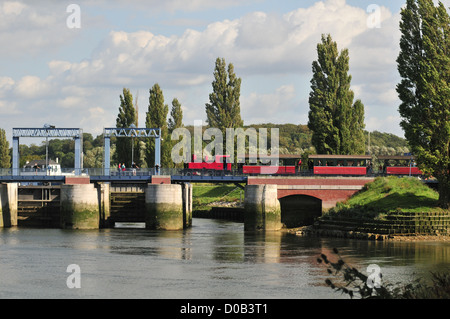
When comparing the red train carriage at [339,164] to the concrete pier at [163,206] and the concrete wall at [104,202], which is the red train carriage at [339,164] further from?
the concrete wall at [104,202]

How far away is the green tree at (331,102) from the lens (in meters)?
94.0

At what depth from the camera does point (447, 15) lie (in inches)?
2842

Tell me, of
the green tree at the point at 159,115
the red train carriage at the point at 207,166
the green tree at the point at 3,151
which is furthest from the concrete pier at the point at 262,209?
the green tree at the point at 3,151

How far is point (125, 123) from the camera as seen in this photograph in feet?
375

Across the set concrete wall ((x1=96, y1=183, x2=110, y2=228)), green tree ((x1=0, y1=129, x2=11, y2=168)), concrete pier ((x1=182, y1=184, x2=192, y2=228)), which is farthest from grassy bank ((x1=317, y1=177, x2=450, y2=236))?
green tree ((x1=0, y1=129, x2=11, y2=168))

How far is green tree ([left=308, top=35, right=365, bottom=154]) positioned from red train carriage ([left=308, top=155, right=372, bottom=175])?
657 cm

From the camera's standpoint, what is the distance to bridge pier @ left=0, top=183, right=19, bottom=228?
8481cm

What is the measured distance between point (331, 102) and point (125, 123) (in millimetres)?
35631

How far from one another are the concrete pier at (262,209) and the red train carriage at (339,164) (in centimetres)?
807

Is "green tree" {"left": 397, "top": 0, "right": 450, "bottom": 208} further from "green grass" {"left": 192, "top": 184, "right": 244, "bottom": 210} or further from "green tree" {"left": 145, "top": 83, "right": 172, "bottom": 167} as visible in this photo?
"green grass" {"left": 192, "top": 184, "right": 244, "bottom": 210}

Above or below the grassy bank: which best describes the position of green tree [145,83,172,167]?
above

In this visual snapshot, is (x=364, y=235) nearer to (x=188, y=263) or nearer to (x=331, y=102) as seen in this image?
(x=188, y=263)
